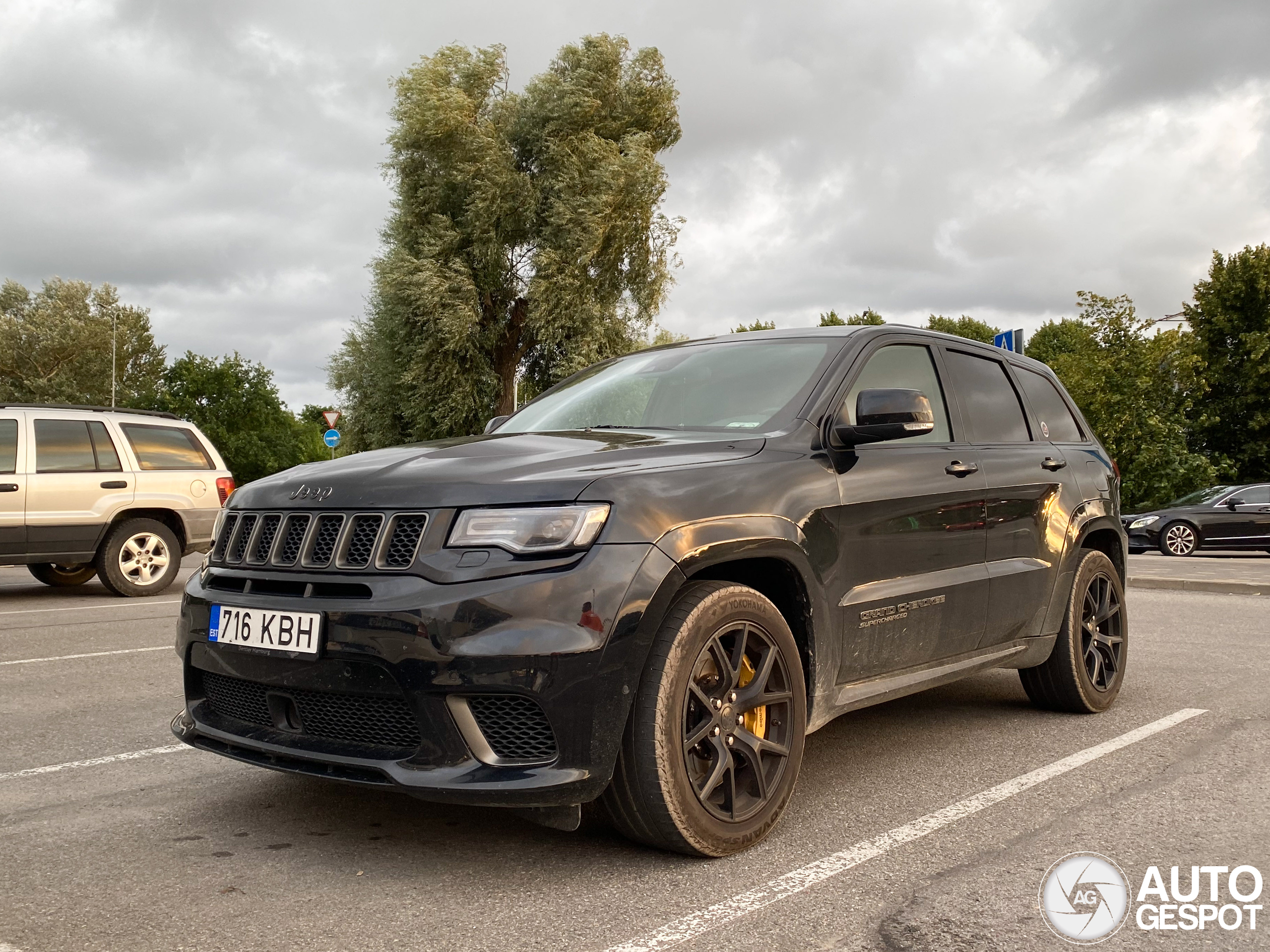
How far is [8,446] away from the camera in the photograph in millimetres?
10719

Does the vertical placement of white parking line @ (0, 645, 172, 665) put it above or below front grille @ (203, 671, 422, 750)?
below

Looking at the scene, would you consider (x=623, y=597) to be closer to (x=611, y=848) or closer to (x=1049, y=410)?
(x=611, y=848)

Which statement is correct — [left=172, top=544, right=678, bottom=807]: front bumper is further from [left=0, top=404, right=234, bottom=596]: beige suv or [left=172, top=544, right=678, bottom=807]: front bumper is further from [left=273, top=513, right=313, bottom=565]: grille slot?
[left=0, top=404, right=234, bottom=596]: beige suv

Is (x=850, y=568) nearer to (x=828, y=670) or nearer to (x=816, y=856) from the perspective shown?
(x=828, y=670)

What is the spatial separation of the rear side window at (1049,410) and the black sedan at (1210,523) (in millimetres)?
15788

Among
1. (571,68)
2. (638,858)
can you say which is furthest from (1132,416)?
(638,858)

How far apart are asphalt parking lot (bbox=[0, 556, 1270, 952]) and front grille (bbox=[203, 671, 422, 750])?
38 cm

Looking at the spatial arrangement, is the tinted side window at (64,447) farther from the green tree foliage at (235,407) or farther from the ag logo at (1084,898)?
the green tree foliage at (235,407)

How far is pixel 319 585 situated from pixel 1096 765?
Answer: 9.95 feet

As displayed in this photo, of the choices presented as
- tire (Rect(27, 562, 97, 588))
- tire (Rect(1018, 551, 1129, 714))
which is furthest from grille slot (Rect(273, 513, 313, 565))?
tire (Rect(27, 562, 97, 588))

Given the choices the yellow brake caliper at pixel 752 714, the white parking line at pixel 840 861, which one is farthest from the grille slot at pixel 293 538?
the white parking line at pixel 840 861

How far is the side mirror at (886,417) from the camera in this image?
4008 millimetres

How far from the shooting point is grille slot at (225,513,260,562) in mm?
3652

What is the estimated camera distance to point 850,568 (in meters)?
3.99
